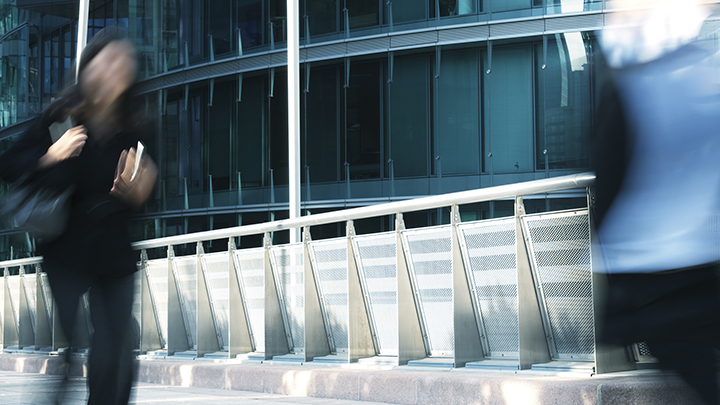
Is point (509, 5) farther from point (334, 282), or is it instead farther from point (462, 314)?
point (462, 314)

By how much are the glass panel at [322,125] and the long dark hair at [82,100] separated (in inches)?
863

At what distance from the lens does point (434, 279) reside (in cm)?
743

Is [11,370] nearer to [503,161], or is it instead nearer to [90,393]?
[90,393]

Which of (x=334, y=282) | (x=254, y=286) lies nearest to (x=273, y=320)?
(x=254, y=286)

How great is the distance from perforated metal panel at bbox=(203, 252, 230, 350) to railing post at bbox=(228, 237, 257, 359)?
25cm

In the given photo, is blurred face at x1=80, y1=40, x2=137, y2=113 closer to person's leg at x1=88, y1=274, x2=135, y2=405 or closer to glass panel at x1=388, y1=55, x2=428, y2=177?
person's leg at x1=88, y1=274, x2=135, y2=405

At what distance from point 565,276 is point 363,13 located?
19620 millimetres

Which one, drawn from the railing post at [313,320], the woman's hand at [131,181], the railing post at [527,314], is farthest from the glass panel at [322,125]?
the woman's hand at [131,181]

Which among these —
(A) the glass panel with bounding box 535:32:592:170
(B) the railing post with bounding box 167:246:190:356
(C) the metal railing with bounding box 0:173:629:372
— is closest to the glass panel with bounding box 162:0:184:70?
(A) the glass panel with bounding box 535:32:592:170

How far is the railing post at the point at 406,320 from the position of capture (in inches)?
298

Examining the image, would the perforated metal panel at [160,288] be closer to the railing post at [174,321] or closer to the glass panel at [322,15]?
the railing post at [174,321]

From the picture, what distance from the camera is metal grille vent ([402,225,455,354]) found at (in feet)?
23.9

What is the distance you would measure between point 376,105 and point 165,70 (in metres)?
8.56

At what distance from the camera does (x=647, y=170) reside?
2.18 m
